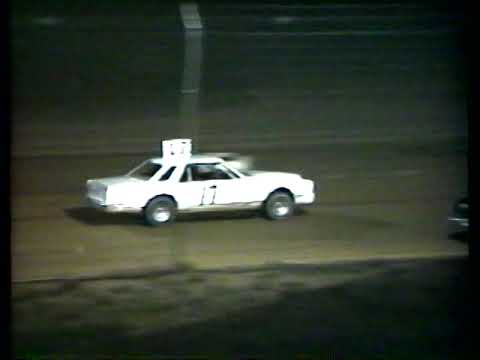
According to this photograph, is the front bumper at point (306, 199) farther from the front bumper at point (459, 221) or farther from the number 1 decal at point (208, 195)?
the front bumper at point (459, 221)

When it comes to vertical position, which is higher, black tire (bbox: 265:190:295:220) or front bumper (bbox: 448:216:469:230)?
black tire (bbox: 265:190:295:220)

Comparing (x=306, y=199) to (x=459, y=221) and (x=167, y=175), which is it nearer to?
(x=167, y=175)

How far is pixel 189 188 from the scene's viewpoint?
7.07 meters

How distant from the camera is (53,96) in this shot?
22.9 ft

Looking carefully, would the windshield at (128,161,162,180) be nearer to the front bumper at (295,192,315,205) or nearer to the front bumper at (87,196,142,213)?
the front bumper at (87,196,142,213)

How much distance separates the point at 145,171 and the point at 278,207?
3.35 feet

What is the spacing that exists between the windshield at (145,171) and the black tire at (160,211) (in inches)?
7.3

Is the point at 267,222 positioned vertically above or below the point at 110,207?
below

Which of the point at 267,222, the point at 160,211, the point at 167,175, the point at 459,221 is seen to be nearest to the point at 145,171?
the point at 167,175

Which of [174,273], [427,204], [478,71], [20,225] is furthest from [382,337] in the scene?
[20,225]

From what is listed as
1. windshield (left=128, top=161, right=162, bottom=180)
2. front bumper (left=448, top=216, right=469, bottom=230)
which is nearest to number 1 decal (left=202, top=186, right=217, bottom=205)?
windshield (left=128, top=161, right=162, bottom=180)

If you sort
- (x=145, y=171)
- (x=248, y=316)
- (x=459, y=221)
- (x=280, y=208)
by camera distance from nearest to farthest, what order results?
(x=248, y=316), (x=145, y=171), (x=280, y=208), (x=459, y=221)

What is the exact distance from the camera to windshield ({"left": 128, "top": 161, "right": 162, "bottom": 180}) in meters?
6.98

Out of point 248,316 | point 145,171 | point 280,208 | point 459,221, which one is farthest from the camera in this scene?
→ point 459,221
